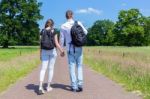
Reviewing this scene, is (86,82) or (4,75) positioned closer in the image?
(86,82)

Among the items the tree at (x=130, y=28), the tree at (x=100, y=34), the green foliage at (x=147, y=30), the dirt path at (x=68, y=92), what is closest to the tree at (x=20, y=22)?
the tree at (x=130, y=28)

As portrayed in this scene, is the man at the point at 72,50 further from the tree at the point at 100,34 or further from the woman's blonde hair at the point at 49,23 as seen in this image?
the tree at the point at 100,34

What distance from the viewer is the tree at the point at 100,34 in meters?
153

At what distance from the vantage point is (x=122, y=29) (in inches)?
5192

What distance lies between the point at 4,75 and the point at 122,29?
11557 cm

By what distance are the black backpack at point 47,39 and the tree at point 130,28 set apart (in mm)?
115619

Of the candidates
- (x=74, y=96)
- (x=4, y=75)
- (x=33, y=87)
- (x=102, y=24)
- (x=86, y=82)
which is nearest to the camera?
(x=74, y=96)

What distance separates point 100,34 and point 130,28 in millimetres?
39269

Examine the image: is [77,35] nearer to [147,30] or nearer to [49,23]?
[49,23]

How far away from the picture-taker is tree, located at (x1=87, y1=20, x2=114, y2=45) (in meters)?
153

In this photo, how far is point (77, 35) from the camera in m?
12.3

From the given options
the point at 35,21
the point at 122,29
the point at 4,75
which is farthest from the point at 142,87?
the point at 122,29

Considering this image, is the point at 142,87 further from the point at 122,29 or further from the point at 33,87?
the point at 122,29

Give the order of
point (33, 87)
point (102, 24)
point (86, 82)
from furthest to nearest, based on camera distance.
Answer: point (102, 24)
point (86, 82)
point (33, 87)
